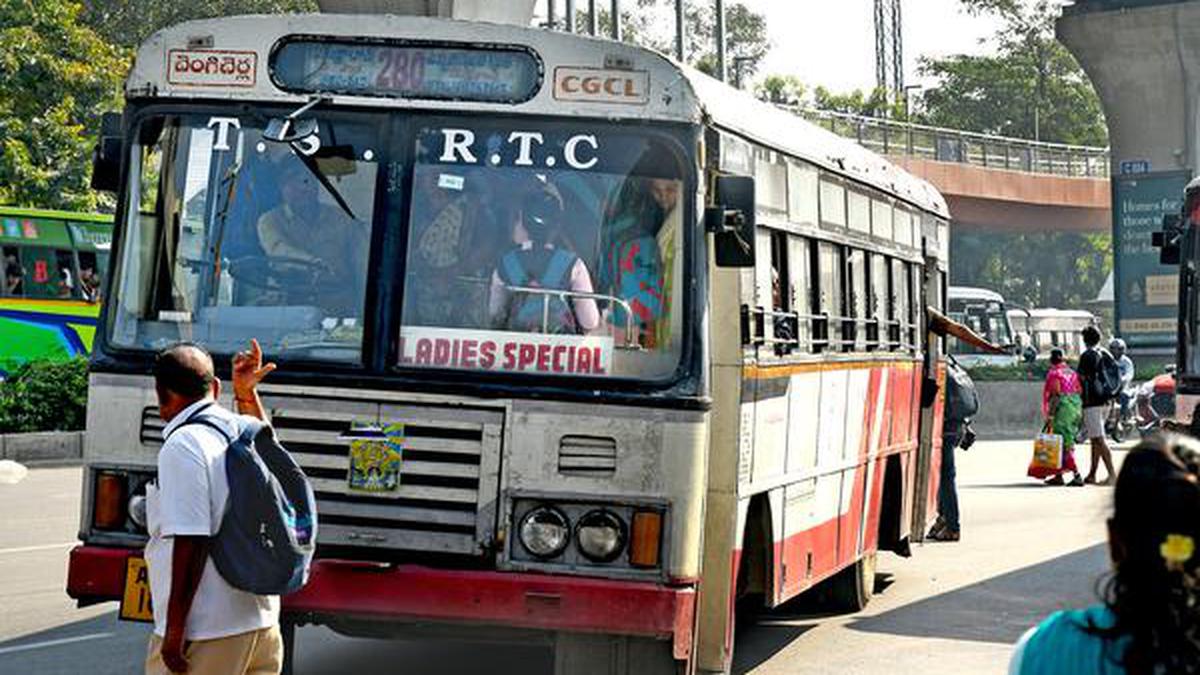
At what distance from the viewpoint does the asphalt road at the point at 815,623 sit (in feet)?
35.9

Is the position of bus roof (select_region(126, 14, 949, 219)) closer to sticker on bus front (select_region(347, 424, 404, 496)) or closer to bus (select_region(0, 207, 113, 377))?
sticker on bus front (select_region(347, 424, 404, 496))

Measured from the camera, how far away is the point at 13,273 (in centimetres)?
3275

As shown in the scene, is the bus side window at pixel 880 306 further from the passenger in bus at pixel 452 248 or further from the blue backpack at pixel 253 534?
the blue backpack at pixel 253 534

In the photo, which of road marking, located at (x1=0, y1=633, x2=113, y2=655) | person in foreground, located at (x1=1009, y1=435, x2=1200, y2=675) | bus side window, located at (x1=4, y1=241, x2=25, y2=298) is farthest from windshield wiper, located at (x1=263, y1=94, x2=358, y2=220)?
bus side window, located at (x1=4, y1=241, x2=25, y2=298)

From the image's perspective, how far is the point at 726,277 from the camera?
9.02 metres

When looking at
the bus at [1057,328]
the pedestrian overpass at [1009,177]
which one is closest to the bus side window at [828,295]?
the pedestrian overpass at [1009,177]

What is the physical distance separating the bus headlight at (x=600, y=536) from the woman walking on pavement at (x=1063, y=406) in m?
17.0

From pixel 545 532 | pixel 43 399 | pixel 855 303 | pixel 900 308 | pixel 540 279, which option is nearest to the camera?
pixel 545 532

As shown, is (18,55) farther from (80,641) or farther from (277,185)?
(277,185)

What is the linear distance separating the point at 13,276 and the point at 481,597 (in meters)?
25.8

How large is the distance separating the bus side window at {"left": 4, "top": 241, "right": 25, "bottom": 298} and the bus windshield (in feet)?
81.5

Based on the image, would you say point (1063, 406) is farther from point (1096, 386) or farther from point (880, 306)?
point (880, 306)

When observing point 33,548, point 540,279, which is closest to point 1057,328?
point 33,548

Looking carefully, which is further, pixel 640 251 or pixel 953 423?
pixel 953 423
